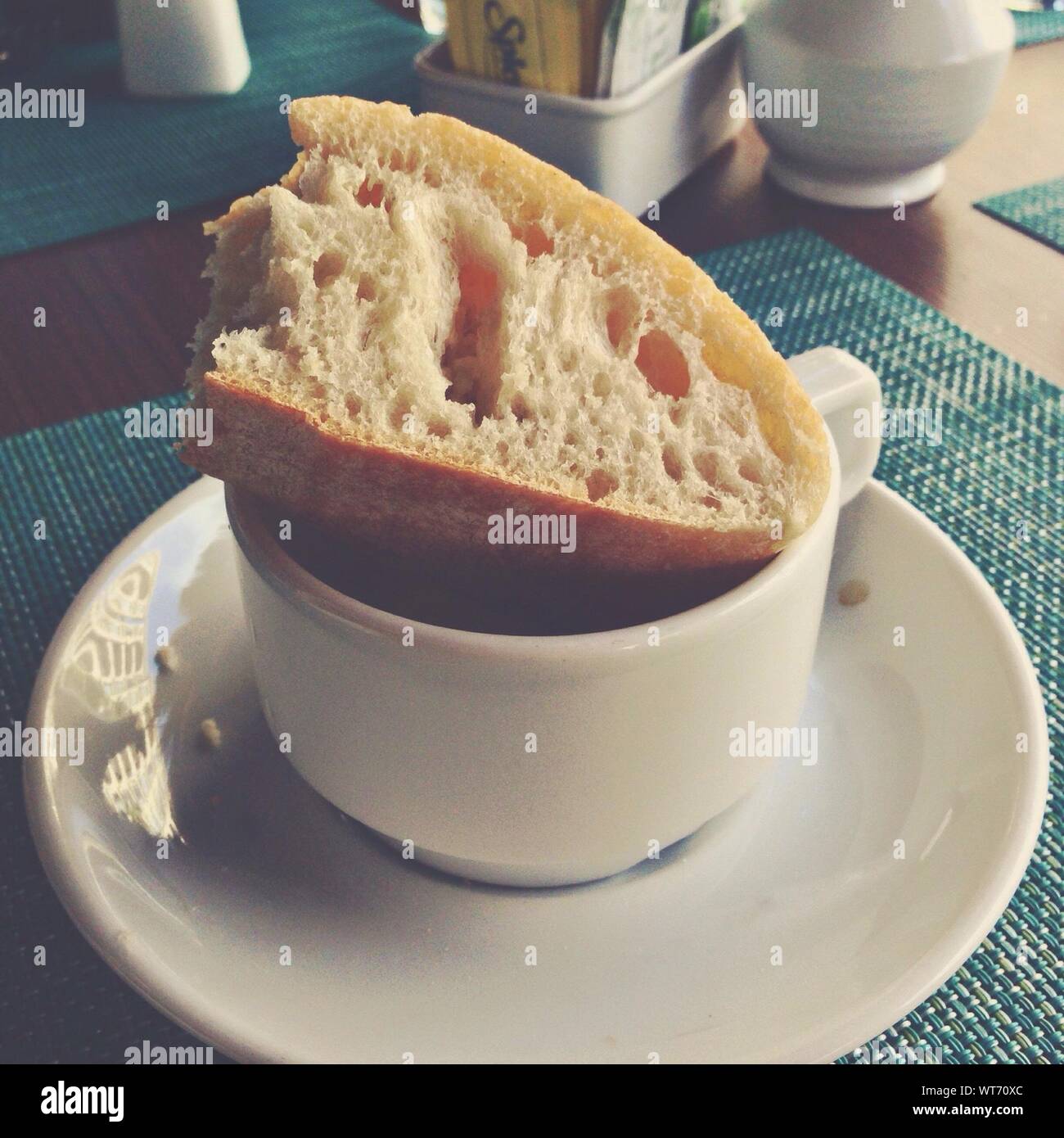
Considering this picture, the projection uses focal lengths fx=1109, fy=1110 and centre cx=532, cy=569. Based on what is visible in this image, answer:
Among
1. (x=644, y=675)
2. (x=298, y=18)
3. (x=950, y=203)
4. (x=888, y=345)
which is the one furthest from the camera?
(x=298, y=18)

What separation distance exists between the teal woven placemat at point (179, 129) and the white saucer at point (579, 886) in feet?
2.15

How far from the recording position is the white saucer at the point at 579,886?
1.28ft

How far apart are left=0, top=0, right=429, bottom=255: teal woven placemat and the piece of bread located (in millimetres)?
705

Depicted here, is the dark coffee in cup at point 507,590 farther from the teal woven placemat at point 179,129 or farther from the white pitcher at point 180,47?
the white pitcher at point 180,47

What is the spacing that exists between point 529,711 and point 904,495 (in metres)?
0.46

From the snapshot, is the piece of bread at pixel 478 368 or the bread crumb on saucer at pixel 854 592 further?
the bread crumb on saucer at pixel 854 592

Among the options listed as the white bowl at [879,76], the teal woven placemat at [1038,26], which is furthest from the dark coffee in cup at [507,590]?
the teal woven placemat at [1038,26]

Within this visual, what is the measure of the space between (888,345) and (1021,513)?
24 centimetres

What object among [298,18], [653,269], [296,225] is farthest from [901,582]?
[298,18]

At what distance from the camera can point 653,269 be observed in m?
0.44

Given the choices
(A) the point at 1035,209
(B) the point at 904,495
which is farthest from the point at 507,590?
(A) the point at 1035,209

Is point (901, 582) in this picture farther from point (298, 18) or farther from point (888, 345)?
point (298, 18)

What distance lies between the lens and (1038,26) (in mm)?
1424

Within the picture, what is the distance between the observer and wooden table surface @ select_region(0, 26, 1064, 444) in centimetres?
89
